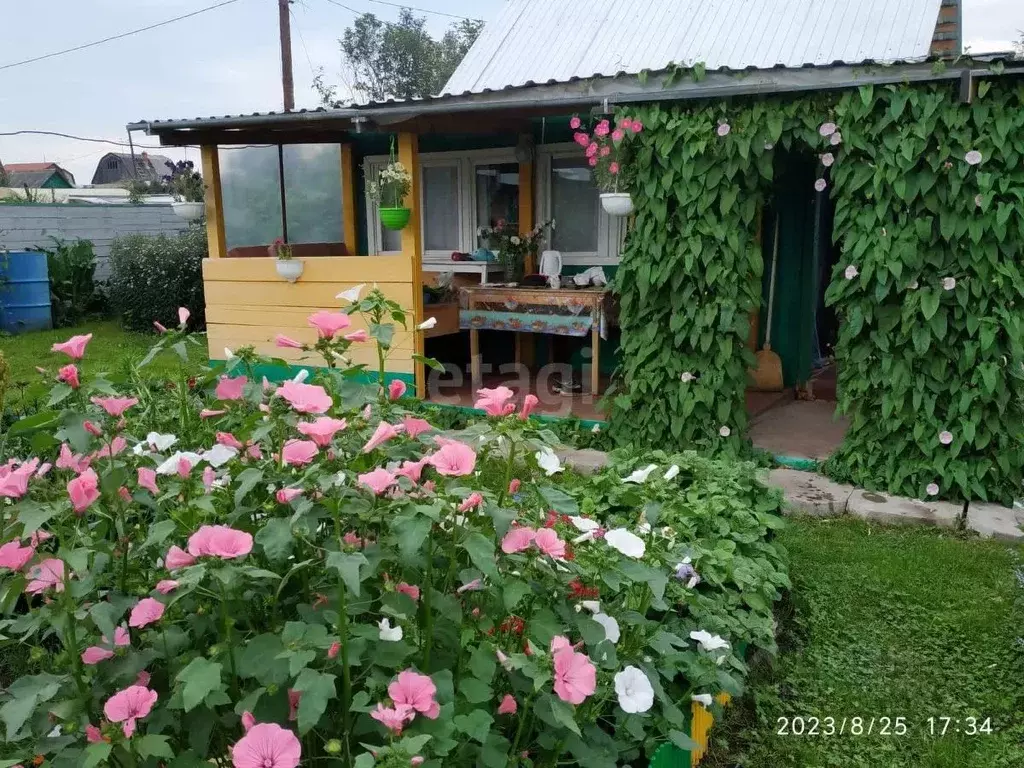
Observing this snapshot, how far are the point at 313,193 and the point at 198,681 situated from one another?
8.02 m

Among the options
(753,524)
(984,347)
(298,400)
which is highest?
(298,400)

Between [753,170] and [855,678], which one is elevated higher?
[753,170]

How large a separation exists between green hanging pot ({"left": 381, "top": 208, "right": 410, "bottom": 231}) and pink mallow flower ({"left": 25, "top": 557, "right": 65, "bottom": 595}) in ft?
16.2

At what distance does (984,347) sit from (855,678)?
229cm

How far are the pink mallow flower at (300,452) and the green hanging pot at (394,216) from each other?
495cm

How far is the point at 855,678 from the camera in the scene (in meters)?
A: 3.27

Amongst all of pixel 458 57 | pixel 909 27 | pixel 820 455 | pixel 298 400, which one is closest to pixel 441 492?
pixel 298 400

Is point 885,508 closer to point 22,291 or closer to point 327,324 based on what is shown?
point 327,324

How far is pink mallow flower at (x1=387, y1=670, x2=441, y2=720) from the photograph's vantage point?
4.59 feet

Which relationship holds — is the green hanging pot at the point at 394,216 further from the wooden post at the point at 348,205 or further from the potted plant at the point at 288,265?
the wooden post at the point at 348,205

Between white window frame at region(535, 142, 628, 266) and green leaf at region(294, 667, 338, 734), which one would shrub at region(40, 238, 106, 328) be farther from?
green leaf at region(294, 667, 338, 734)

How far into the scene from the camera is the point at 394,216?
6348 mm

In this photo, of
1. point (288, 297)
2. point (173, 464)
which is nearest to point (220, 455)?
point (173, 464)

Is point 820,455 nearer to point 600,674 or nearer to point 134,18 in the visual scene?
point 600,674
